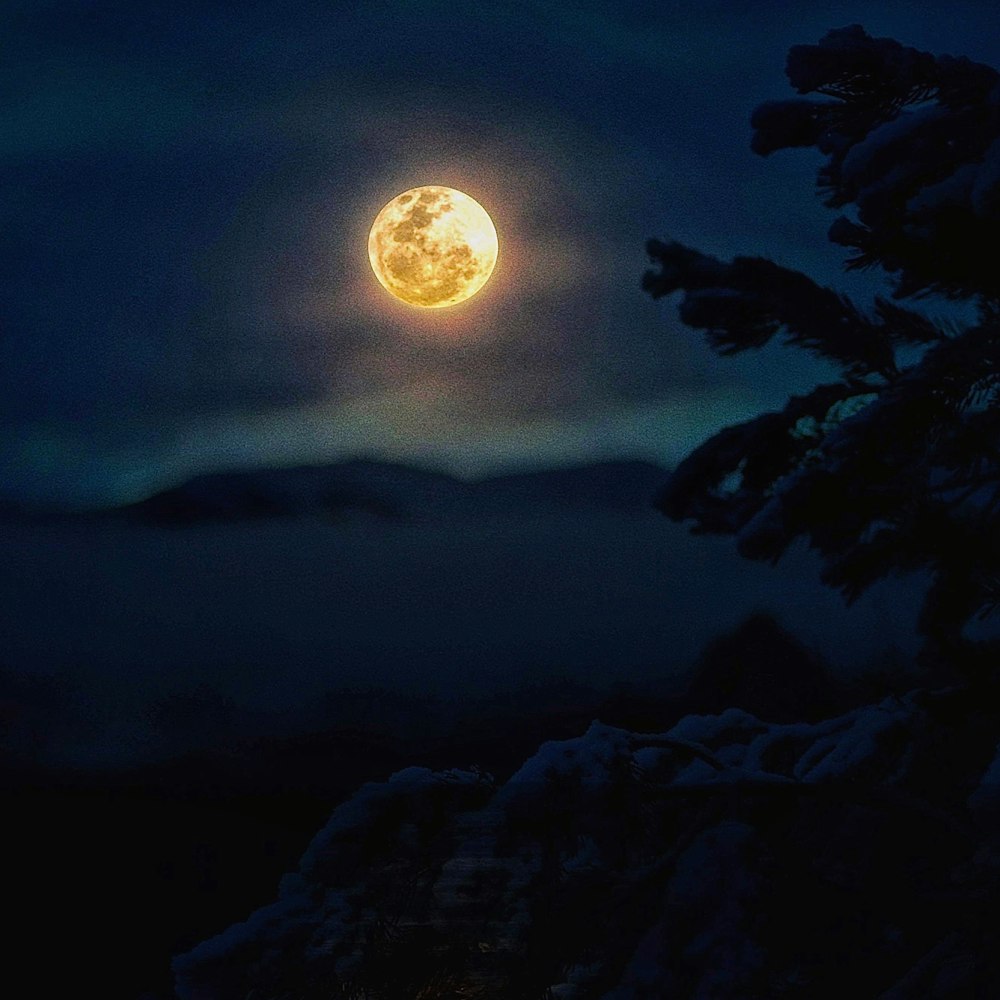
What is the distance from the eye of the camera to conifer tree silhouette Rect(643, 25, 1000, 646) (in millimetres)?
4570

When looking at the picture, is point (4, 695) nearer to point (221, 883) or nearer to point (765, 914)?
point (221, 883)

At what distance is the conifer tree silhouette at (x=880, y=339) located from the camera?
4.57 metres

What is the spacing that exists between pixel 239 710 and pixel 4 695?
18.2 metres

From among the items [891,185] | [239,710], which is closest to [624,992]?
[891,185]

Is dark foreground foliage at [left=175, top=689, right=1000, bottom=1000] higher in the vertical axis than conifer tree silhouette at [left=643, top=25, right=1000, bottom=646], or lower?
lower

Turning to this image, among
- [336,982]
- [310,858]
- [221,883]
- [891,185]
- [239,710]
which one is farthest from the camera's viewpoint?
[239,710]

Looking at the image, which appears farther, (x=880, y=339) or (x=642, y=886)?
(x=642, y=886)

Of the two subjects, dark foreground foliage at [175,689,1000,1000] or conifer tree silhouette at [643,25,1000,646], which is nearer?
conifer tree silhouette at [643,25,1000,646]

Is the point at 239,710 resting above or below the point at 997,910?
above

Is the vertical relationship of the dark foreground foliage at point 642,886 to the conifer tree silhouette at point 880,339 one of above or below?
below

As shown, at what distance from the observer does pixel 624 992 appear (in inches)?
249

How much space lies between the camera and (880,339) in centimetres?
562

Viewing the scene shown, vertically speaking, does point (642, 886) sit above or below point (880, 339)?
below

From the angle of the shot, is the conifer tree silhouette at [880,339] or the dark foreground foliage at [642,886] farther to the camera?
the dark foreground foliage at [642,886]
